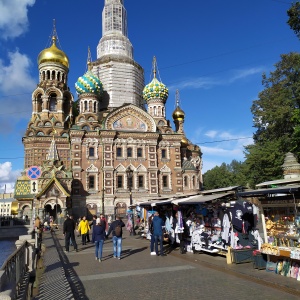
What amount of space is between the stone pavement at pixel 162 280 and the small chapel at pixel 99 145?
21945 mm

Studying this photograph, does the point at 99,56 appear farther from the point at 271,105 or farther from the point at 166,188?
the point at 271,105

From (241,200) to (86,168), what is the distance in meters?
28.0

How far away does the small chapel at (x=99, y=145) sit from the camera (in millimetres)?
36781

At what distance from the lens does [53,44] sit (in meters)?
48.3

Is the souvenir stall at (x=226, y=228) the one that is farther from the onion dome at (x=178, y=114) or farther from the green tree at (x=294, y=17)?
the onion dome at (x=178, y=114)

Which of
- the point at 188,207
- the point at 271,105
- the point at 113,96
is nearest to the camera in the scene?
the point at 188,207

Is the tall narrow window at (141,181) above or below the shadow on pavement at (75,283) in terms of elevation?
above

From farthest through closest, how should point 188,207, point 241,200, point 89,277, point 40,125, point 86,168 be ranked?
1. point 40,125
2. point 86,168
3. point 188,207
4. point 241,200
5. point 89,277

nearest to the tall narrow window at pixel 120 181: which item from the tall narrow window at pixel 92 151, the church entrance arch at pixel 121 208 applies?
the church entrance arch at pixel 121 208

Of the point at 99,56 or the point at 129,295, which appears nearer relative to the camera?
the point at 129,295

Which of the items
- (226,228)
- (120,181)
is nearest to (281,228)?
(226,228)

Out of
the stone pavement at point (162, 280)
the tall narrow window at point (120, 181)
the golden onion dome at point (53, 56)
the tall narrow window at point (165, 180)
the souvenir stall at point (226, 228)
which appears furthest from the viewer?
the golden onion dome at point (53, 56)

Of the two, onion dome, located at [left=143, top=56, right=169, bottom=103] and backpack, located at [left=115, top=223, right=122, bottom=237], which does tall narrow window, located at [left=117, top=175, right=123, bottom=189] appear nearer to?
onion dome, located at [left=143, top=56, right=169, bottom=103]

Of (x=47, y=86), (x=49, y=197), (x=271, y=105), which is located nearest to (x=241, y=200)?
(x=271, y=105)
